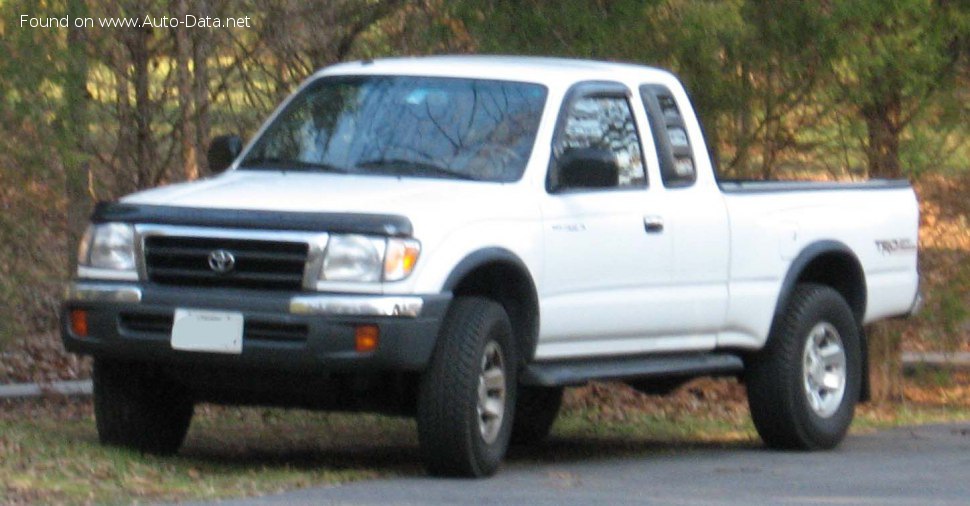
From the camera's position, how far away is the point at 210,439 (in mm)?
10297

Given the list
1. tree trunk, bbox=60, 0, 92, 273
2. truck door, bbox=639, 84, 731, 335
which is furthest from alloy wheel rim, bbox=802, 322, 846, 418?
tree trunk, bbox=60, 0, 92, 273

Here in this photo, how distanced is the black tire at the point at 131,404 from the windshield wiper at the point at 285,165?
1.14 meters

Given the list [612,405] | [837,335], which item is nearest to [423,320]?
[837,335]

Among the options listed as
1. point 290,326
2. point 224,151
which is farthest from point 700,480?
point 224,151

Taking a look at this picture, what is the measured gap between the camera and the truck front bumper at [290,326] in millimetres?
7879

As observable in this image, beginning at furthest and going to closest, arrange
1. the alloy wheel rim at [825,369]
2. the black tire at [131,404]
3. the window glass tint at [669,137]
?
the alloy wheel rim at [825,369]
the window glass tint at [669,137]
the black tire at [131,404]

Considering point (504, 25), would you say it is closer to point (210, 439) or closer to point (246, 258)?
point (210, 439)

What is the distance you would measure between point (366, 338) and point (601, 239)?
168 centimetres

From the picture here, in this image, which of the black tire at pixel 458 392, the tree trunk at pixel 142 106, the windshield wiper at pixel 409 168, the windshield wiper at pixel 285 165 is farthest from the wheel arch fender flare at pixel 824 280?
the tree trunk at pixel 142 106

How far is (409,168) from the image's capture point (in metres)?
8.92

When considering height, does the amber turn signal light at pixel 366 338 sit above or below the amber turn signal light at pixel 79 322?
above

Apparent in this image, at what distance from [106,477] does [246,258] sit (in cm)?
109

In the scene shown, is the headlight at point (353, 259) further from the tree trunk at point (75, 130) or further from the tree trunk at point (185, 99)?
the tree trunk at point (185, 99)

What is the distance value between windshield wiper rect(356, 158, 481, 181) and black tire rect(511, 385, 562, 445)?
219 centimetres
